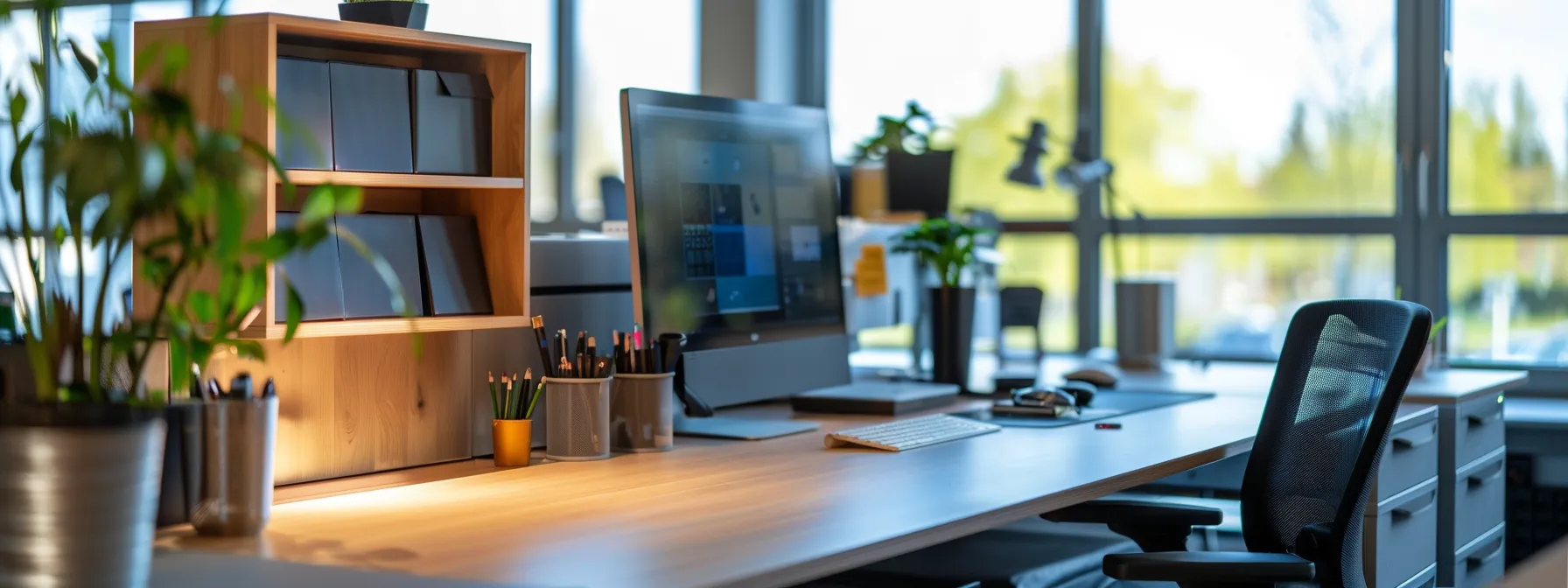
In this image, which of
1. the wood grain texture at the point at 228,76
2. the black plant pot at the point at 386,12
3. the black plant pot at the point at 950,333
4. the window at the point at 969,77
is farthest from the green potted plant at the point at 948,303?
the window at the point at 969,77

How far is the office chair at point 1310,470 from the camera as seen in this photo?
1.72m

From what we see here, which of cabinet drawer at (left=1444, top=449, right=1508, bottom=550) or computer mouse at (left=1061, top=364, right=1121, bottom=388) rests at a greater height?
computer mouse at (left=1061, top=364, right=1121, bottom=388)

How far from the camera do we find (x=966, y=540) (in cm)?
287

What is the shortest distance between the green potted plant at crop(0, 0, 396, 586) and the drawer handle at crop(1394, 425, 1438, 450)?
74.6 inches

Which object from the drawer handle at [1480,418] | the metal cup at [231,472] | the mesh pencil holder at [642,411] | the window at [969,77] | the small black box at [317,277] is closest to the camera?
the metal cup at [231,472]

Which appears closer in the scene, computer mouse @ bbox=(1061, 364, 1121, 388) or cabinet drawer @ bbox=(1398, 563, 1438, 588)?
cabinet drawer @ bbox=(1398, 563, 1438, 588)

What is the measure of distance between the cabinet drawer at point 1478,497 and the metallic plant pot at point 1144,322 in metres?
0.75

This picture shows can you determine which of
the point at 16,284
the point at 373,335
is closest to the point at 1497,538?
the point at 373,335

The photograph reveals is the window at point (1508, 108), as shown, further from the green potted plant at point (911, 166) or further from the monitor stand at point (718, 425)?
the monitor stand at point (718, 425)

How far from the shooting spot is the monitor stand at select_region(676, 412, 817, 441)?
2.20m

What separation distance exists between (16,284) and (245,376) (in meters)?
0.27

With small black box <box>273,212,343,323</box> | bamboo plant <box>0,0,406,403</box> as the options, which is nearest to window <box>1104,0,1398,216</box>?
small black box <box>273,212,343,323</box>

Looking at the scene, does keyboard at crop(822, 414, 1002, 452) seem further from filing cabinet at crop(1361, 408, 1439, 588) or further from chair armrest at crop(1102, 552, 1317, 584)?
A: filing cabinet at crop(1361, 408, 1439, 588)

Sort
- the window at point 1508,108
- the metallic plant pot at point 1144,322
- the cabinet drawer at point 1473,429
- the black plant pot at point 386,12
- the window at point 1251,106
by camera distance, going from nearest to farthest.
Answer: the black plant pot at point 386,12 < the cabinet drawer at point 1473,429 < the metallic plant pot at point 1144,322 < the window at point 1508,108 < the window at point 1251,106
